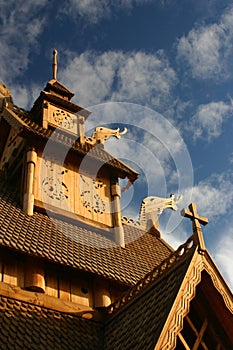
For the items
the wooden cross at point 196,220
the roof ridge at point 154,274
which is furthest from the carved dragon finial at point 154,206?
the wooden cross at point 196,220

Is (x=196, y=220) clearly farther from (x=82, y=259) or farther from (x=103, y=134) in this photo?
(x=103, y=134)

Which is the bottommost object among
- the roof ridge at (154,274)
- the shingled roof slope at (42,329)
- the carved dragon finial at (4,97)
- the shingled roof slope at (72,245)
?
the shingled roof slope at (42,329)

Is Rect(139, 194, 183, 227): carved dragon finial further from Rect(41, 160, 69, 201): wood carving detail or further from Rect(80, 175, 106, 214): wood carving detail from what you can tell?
Rect(41, 160, 69, 201): wood carving detail

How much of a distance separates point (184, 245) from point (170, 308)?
6.80 ft

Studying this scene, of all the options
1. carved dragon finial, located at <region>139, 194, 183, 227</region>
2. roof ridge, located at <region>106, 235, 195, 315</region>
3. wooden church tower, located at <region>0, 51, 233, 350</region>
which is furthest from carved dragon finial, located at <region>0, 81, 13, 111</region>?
roof ridge, located at <region>106, 235, 195, 315</region>

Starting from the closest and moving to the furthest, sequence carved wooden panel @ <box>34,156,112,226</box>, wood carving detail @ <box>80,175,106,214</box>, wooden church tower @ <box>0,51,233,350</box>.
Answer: wooden church tower @ <box>0,51,233,350</box>, carved wooden panel @ <box>34,156,112,226</box>, wood carving detail @ <box>80,175,106,214</box>

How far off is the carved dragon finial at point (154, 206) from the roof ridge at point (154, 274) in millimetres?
7510

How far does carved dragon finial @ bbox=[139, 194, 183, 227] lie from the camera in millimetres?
19672

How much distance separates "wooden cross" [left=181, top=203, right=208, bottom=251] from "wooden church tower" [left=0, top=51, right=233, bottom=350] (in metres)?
0.02

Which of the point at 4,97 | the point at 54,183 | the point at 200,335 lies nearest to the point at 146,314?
the point at 200,335

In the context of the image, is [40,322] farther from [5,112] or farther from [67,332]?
[5,112]

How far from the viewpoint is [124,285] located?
13234 mm

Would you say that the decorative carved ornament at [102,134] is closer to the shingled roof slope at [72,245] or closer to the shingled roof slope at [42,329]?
the shingled roof slope at [72,245]

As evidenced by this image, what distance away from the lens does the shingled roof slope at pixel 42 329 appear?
10.0m
